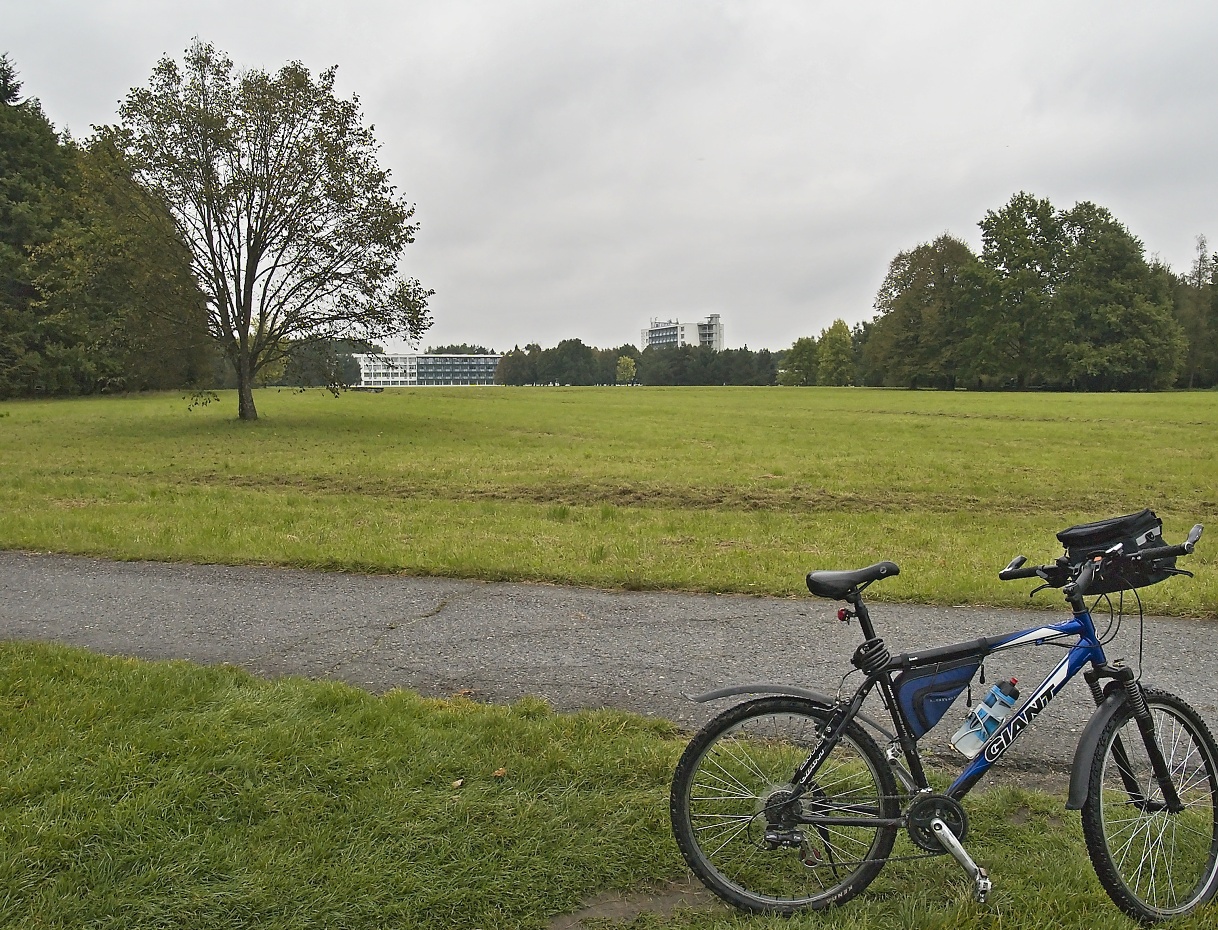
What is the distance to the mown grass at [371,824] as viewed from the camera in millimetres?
3090

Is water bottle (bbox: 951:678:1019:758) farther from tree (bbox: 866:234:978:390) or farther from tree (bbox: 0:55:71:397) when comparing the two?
tree (bbox: 866:234:978:390)

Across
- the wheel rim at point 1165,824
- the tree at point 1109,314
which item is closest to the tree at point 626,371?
the tree at point 1109,314

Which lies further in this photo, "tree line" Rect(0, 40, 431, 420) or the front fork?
"tree line" Rect(0, 40, 431, 420)

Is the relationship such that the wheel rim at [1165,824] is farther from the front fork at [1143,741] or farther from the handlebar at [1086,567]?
the handlebar at [1086,567]

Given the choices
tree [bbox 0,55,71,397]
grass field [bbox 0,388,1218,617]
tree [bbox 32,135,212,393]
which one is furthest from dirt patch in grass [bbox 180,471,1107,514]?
tree [bbox 0,55,71,397]

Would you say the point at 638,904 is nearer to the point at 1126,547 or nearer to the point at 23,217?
the point at 1126,547

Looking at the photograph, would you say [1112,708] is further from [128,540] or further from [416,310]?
[416,310]

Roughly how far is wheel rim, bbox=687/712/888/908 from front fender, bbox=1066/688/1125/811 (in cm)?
66

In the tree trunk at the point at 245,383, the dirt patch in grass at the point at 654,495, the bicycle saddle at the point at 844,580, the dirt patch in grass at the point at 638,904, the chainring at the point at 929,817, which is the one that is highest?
the tree trunk at the point at 245,383

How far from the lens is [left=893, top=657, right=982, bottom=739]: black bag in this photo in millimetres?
3113

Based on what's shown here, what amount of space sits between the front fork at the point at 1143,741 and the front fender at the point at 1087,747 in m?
0.04

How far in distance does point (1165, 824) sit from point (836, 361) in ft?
372

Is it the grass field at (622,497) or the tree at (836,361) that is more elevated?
the tree at (836,361)

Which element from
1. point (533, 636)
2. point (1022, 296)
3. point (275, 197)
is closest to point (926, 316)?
point (1022, 296)
